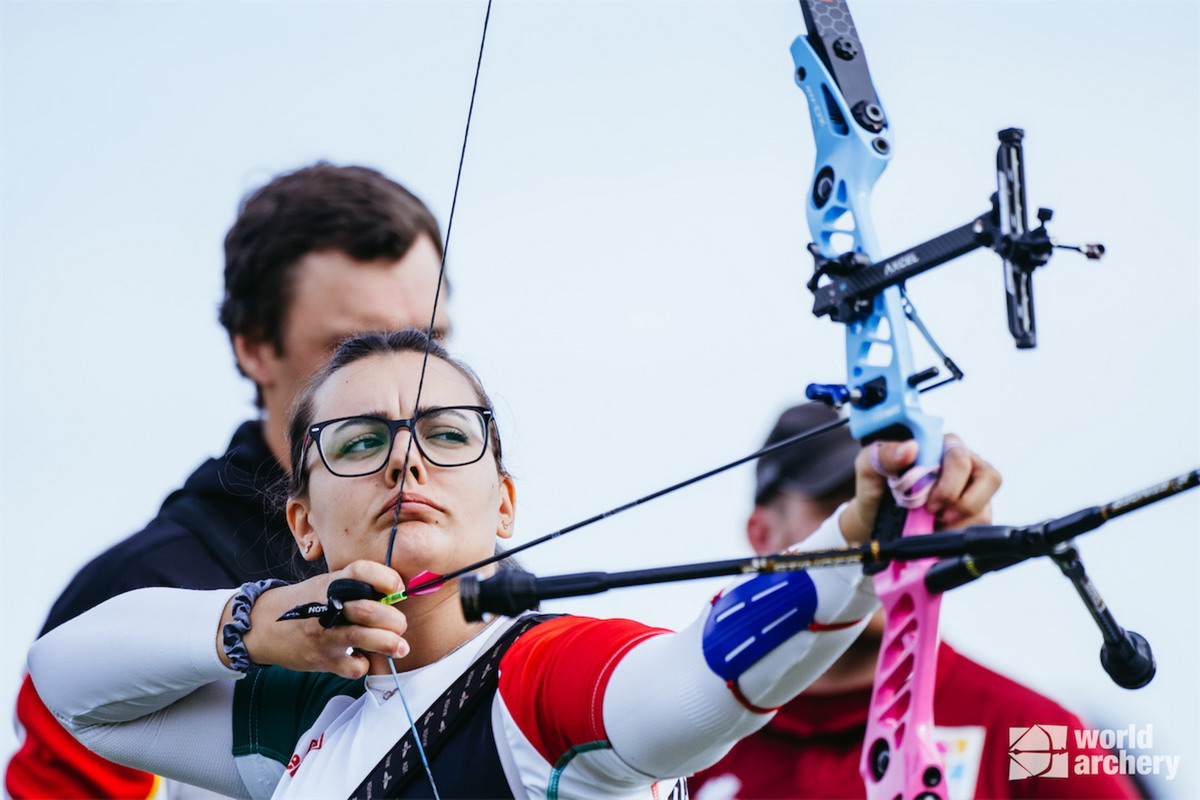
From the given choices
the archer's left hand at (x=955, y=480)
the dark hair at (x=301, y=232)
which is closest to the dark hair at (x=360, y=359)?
the archer's left hand at (x=955, y=480)

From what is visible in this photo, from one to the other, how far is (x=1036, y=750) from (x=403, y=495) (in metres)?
1.16

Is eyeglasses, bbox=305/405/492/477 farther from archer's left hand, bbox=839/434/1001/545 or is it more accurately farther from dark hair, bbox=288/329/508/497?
archer's left hand, bbox=839/434/1001/545

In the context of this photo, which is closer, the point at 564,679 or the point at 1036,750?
the point at 564,679

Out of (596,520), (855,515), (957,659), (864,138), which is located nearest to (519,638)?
(596,520)

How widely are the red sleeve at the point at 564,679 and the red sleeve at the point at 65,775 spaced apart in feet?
4.76

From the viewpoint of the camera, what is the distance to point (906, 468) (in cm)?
141

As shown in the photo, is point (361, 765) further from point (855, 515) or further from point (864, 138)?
point (864, 138)

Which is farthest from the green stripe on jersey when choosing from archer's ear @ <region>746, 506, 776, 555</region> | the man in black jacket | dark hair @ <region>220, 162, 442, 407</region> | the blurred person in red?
dark hair @ <region>220, 162, 442, 407</region>

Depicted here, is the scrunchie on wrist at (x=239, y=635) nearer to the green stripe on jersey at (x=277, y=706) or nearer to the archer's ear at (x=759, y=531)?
the green stripe on jersey at (x=277, y=706)

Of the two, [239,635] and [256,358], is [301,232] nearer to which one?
[256,358]

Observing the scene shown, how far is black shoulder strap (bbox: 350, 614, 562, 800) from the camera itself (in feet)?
5.91

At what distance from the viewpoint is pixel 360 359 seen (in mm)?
2113

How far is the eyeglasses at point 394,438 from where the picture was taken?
6.41 feet

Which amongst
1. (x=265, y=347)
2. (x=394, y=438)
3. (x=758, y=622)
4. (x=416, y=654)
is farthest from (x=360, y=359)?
(x=265, y=347)
